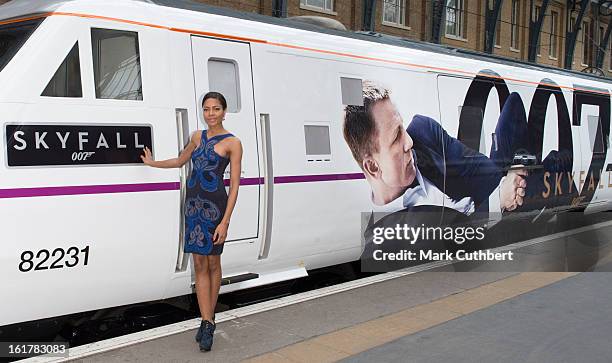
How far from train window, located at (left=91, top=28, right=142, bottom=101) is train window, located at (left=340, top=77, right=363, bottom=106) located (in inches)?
96.7

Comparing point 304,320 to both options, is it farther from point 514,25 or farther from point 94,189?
point 514,25

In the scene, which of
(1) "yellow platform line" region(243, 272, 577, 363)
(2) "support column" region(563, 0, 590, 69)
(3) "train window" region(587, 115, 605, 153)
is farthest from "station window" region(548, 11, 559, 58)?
(1) "yellow platform line" region(243, 272, 577, 363)

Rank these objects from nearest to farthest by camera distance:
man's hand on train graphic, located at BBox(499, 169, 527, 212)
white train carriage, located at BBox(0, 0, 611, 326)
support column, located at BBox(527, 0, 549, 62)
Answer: white train carriage, located at BBox(0, 0, 611, 326) < man's hand on train graphic, located at BBox(499, 169, 527, 212) < support column, located at BBox(527, 0, 549, 62)

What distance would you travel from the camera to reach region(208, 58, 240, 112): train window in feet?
18.7

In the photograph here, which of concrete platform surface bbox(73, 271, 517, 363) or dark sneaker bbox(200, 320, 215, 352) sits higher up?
dark sneaker bbox(200, 320, 215, 352)

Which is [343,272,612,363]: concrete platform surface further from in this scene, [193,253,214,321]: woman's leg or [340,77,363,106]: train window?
[340,77,363,106]: train window

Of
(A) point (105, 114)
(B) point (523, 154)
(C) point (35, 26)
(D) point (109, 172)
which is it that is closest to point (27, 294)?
(D) point (109, 172)

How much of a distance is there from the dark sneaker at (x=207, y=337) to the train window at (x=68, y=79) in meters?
1.96

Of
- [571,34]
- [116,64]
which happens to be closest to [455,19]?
[571,34]

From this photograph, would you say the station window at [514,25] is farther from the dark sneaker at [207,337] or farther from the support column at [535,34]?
the dark sneaker at [207,337]

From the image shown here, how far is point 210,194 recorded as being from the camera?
4.82 metres

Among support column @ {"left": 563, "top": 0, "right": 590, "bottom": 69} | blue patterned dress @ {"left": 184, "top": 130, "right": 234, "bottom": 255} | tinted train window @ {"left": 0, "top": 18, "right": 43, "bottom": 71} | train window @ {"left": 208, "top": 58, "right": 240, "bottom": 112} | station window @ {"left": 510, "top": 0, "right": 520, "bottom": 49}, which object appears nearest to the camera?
tinted train window @ {"left": 0, "top": 18, "right": 43, "bottom": 71}

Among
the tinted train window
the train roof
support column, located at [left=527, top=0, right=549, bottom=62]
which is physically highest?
support column, located at [left=527, top=0, right=549, bottom=62]

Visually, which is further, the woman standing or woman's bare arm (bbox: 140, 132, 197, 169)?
woman's bare arm (bbox: 140, 132, 197, 169)
